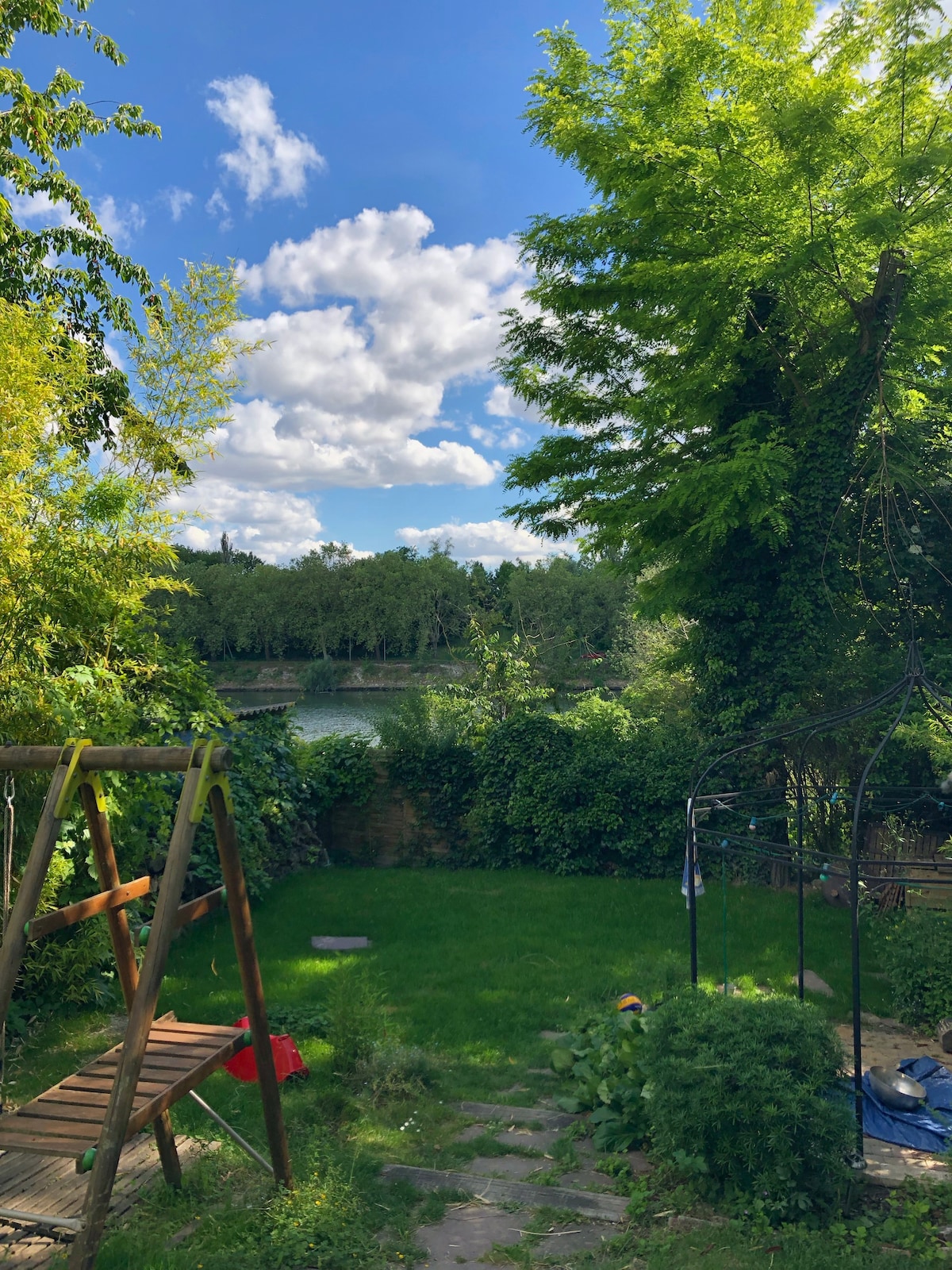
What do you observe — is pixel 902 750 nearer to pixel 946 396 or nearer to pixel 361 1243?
pixel 946 396

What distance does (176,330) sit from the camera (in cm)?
707

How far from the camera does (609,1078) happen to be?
15.5 ft

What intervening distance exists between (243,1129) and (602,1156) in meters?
1.82

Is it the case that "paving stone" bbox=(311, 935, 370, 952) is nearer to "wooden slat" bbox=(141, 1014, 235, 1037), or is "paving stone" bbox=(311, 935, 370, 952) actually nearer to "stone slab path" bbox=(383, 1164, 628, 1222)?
"stone slab path" bbox=(383, 1164, 628, 1222)

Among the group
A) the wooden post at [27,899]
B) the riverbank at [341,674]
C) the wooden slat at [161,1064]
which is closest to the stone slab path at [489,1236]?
the wooden slat at [161,1064]

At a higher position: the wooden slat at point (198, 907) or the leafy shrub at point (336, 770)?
the wooden slat at point (198, 907)

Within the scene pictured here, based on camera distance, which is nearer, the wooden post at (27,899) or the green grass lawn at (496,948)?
the wooden post at (27,899)

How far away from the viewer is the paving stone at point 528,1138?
439cm

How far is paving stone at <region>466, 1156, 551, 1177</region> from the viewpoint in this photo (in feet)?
13.5

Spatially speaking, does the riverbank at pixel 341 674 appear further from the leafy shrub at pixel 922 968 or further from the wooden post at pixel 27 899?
the wooden post at pixel 27 899

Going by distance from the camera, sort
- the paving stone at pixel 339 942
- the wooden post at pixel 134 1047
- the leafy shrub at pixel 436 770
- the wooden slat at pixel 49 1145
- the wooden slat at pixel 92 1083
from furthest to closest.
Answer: the leafy shrub at pixel 436 770, the paving stone at pixel 339 942, the wooden slat at pixel 92 1083, the wooden slat at pixel 49 1145, the wooden post at pixel 134 1047

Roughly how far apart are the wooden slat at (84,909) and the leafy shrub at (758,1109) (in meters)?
2.49

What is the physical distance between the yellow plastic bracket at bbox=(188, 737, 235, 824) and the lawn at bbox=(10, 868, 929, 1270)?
1625mm

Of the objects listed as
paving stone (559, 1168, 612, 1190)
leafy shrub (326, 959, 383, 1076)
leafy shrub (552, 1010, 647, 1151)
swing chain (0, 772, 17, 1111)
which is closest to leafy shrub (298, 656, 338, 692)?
swing chain (0, 772, 17, 1111)
